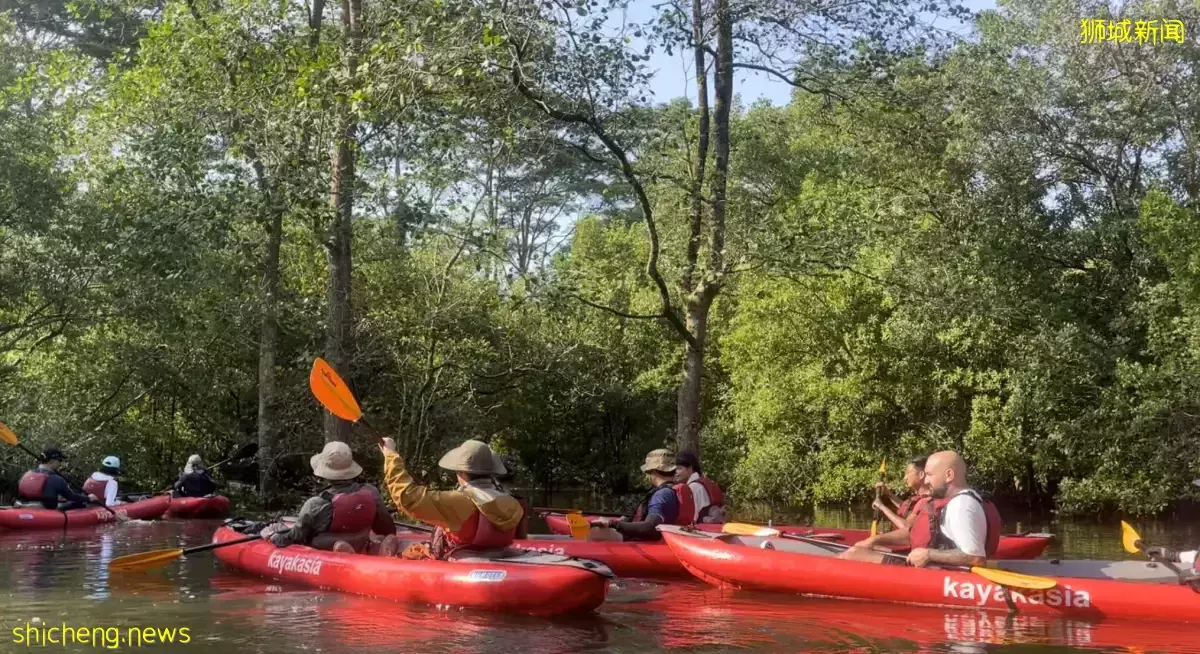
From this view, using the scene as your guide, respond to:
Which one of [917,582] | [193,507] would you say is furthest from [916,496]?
[193,507]

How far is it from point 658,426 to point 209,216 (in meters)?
12.2

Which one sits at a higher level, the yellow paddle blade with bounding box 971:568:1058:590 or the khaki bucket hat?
the khaki bucket hat

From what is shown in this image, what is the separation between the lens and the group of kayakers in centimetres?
1325

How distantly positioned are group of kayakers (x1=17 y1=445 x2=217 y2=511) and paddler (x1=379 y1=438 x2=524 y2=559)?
7623 mm

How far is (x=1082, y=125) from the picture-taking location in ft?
58.2

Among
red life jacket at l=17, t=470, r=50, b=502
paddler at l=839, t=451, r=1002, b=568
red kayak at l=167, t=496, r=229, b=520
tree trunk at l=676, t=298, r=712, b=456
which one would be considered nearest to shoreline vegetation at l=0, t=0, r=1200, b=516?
tree trunk at l=676, t=298, r=712, b=456

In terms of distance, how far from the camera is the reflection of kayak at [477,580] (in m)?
6.94

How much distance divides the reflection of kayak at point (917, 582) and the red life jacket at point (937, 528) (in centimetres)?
24

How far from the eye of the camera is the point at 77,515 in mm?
13359

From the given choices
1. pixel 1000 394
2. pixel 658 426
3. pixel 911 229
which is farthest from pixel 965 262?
pixel 658 426

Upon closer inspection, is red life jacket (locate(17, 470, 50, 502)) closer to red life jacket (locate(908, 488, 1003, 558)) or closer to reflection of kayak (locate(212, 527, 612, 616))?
reflection of kayak (locate(212, 527, 612, 616))

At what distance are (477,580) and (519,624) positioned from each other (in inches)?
16.9

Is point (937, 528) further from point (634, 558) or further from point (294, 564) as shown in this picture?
point (294, 564)

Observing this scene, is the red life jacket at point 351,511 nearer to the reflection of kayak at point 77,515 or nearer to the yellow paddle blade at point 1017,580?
the yellow paddle blade at point 1017,580
